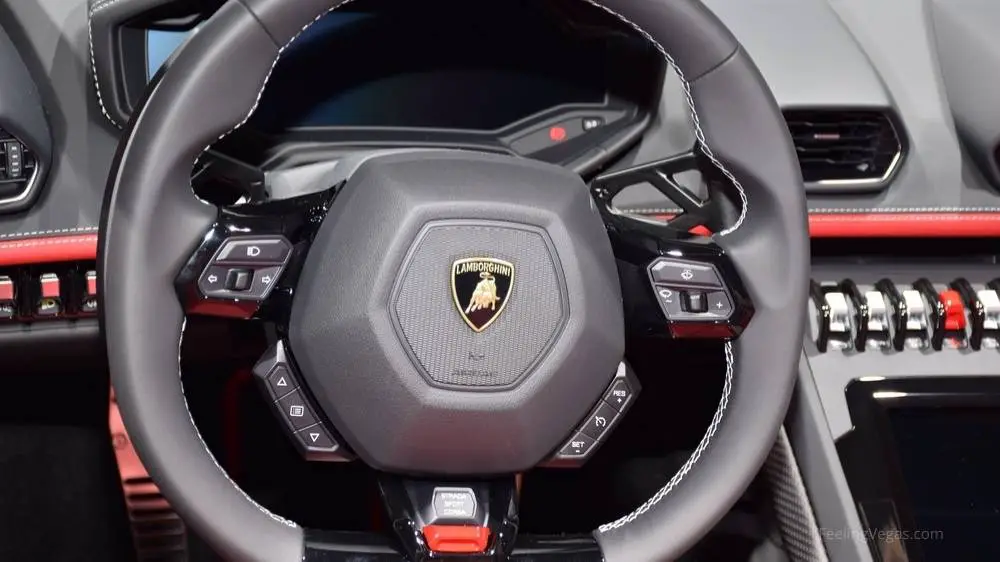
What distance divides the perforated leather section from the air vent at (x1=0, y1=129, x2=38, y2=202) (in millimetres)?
469

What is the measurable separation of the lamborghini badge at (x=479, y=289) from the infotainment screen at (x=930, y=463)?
465 millimetres

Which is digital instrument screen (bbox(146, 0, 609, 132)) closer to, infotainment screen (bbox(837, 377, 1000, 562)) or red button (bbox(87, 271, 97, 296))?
red button (bbox(87, 271, 97, 296))

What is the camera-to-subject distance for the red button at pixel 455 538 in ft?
2.46

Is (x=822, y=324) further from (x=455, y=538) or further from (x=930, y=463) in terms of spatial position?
(x=455, y=538)

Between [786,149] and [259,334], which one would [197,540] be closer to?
[259,334]

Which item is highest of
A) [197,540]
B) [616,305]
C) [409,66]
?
[409,66]

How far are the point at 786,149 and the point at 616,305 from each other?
0.58 feet

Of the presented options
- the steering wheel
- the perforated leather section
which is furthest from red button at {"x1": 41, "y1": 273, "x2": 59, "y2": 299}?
the perforated leather section

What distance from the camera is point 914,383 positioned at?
Answer: 106 cm

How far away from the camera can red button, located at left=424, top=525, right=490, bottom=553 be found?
0.75m

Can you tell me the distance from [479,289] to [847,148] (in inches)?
22.6

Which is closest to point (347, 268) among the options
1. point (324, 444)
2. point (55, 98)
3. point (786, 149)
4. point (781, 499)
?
point (324, 444)

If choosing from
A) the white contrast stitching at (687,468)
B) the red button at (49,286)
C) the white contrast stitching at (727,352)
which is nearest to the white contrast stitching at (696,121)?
the white contrast stitching at (727,352)

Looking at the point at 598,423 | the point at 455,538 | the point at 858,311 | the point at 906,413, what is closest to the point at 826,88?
the point at 858,311
